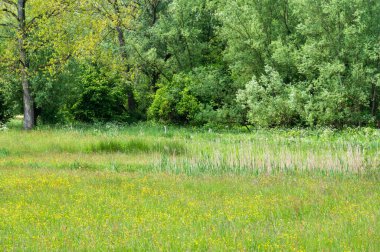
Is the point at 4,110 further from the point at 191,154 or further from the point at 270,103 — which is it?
the point at 191,154

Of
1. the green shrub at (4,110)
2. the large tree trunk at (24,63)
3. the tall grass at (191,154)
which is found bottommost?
the tall grass at (191,154)

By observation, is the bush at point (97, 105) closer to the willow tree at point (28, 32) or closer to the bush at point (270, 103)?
the willow tree at point (28, 32)

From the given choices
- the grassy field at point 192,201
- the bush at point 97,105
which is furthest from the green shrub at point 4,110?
the grassy field at point 192,201

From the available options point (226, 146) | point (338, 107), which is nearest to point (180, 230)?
point (226, 146)

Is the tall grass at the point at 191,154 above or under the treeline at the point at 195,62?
under

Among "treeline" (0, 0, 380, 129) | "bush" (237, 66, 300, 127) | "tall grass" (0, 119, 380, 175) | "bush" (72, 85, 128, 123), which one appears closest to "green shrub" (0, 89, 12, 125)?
"treeline" (0, 0, 380, 129)

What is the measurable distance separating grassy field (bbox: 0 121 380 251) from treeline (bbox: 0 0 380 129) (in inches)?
434

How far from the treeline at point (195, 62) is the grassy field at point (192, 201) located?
36.2 feet

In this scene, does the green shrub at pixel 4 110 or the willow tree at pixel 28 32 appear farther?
the green shrub at pixel 4 110

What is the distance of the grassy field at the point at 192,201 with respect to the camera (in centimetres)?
805

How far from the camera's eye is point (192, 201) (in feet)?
37.3

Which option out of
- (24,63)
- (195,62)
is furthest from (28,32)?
(195,62)

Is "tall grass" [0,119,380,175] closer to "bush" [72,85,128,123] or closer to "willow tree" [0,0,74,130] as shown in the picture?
"willow tree" [0,0,74,130]

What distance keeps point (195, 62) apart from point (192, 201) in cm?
2992
